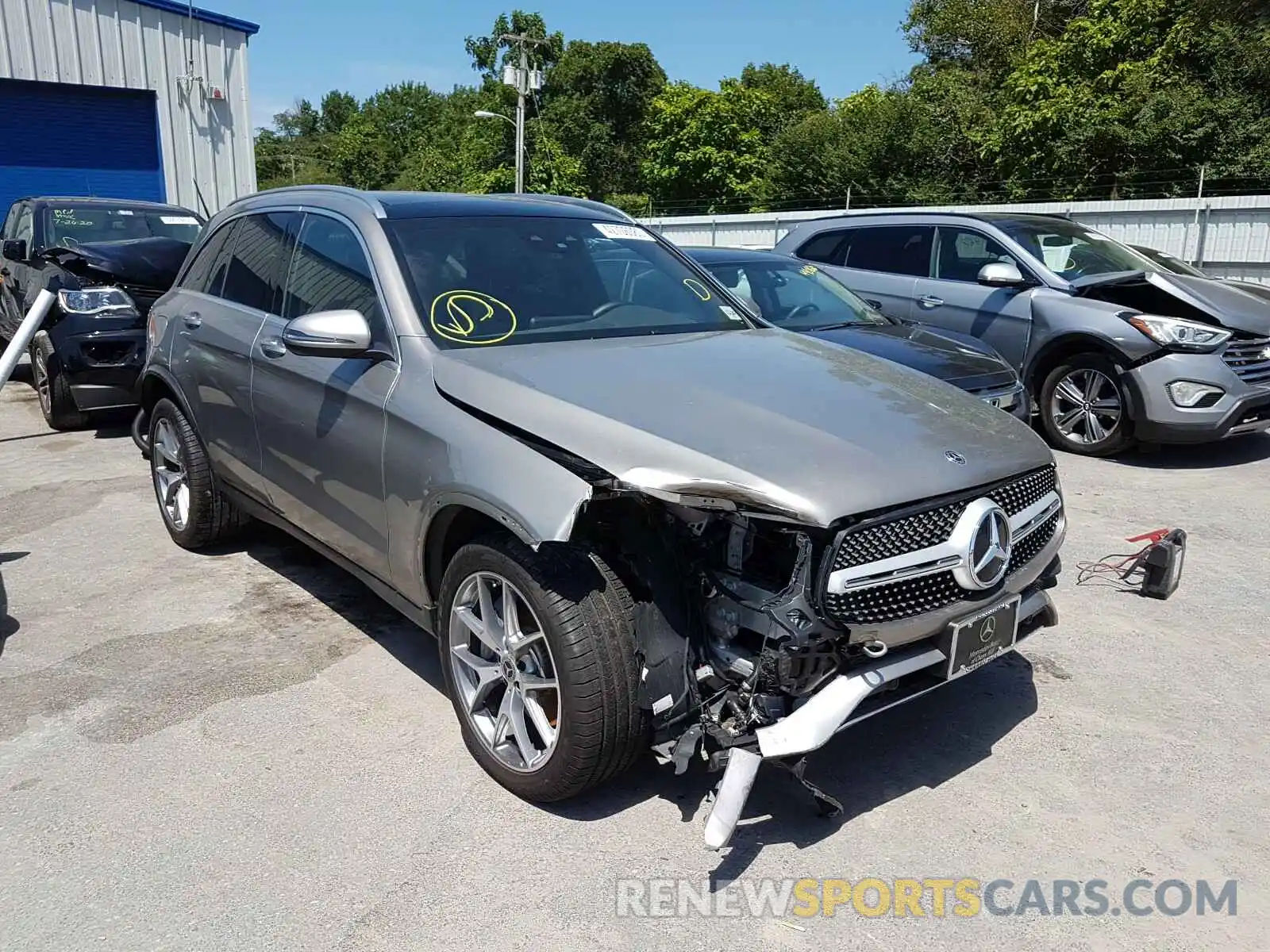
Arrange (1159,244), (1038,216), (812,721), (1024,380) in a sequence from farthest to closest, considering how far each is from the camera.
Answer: (1159,244) < (1038,216) < (1024,380) < (812,721)

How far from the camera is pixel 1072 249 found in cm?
843

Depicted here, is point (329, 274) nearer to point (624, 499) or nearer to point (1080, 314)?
point (624, 499)

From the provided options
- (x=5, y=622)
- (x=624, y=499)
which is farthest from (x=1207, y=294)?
(x=5, y=622)

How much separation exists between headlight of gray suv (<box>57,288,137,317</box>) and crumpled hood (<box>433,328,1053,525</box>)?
576 cm

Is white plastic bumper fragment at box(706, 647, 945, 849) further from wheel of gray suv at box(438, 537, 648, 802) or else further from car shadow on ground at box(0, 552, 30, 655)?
car shadow on ground at box(0, 552, 30, 655)

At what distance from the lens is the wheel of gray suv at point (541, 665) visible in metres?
2.82

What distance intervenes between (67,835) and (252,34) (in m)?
18.3

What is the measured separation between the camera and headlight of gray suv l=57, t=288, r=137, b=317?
7941 millimetres

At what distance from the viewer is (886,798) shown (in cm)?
321

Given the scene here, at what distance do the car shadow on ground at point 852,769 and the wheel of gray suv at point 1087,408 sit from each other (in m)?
3.86

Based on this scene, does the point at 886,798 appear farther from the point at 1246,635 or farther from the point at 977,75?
the point at 977,75

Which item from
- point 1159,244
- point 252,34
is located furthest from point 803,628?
point 252,34

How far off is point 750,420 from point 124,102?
17.8 m

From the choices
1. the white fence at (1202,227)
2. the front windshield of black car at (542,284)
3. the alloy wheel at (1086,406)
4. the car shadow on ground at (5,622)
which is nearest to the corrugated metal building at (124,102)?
the white fence at (1202,227)
